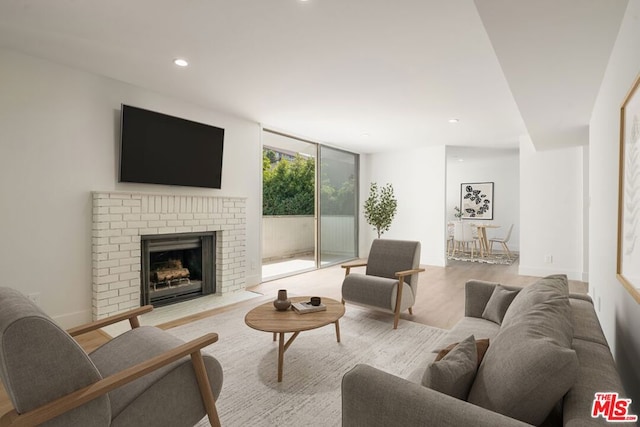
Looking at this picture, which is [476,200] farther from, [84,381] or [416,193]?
[84,381]

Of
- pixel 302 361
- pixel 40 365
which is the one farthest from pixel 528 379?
pixel 302 361

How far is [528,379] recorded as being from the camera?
0.98 m

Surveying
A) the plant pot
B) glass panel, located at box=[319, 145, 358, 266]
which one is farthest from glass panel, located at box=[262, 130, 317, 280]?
the plant pot

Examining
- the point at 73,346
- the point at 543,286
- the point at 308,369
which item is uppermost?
the point at 543,286

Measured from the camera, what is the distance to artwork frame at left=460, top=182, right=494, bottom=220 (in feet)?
30.7

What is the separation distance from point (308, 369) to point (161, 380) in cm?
119

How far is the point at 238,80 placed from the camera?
338cm

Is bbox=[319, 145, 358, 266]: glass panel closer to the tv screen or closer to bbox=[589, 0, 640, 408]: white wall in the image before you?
the tv screen

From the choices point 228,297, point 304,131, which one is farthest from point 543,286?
point 304,131

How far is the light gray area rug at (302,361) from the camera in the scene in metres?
1.90

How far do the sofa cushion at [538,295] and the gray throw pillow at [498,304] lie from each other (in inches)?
15.8

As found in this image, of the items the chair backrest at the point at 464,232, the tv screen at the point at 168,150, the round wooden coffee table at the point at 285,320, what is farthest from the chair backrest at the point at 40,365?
the chair backrest at the point at 464,232

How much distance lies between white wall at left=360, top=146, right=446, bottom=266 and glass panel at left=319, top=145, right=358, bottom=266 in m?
0.30

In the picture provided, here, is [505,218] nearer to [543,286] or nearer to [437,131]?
[437,131]
